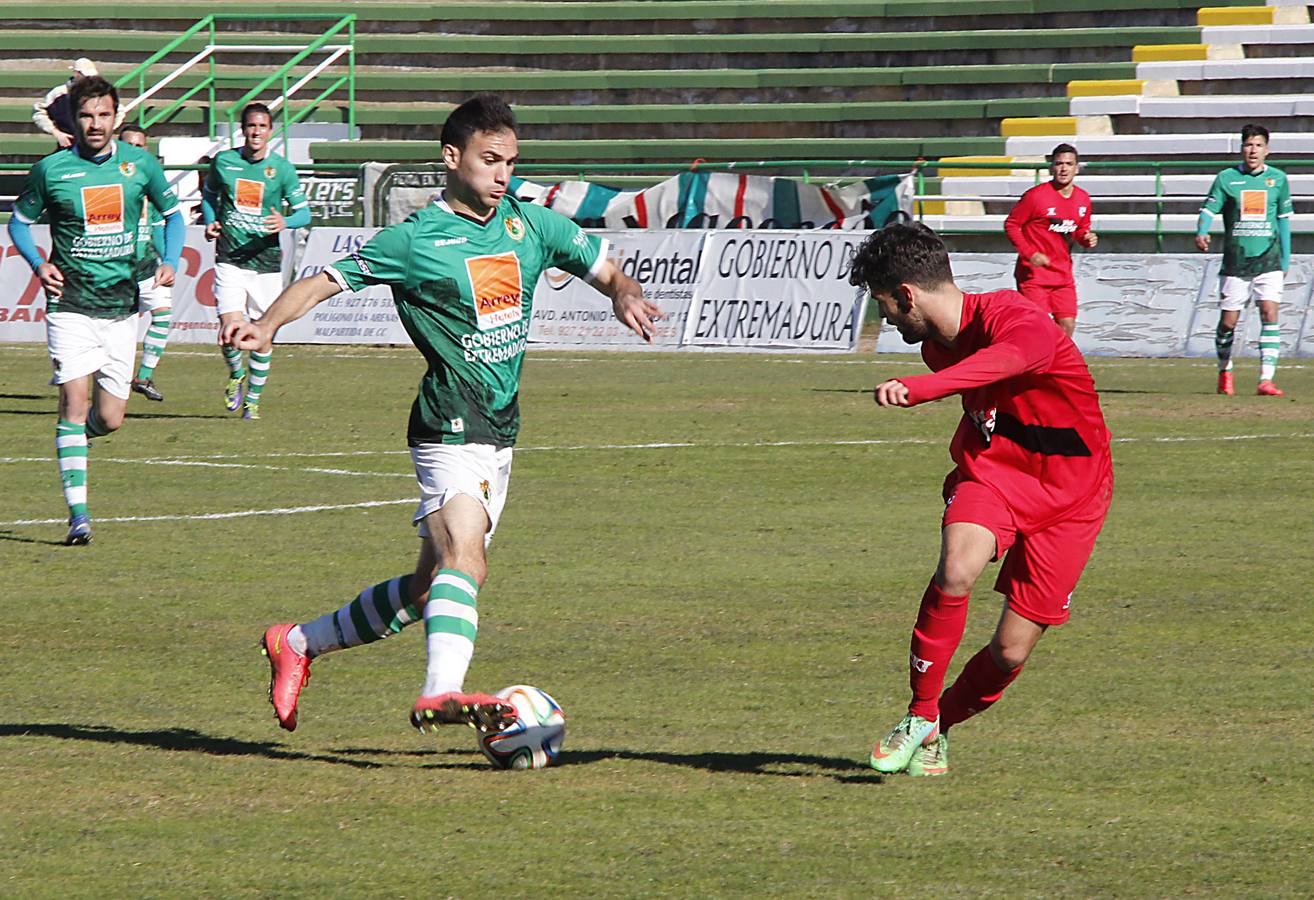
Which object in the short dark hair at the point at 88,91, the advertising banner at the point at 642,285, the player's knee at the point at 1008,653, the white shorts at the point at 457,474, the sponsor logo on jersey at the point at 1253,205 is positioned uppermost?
the short dark hair at the point at 88,91

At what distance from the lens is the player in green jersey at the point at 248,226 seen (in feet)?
55.8

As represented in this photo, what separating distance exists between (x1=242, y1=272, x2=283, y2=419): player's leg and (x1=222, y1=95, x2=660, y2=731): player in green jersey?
10.1 meters

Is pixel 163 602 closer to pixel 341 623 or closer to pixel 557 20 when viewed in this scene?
pixel 341 623

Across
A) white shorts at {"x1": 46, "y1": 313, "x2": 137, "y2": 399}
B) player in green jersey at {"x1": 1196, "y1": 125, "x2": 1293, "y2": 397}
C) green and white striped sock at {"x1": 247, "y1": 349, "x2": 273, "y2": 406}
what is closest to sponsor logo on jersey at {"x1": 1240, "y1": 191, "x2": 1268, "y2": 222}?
player in green jersey at {"x1": 1196, "y1": 125, "x2": 1293, "y2": 397}

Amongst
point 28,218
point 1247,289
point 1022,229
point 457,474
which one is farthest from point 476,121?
point 1247,289

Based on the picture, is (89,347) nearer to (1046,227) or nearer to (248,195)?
(248,195)

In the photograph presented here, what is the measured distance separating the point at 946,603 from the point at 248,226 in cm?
1255

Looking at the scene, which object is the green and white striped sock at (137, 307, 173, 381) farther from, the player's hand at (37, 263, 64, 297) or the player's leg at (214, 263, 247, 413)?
the player's hand at (37, 263, 64, 297)

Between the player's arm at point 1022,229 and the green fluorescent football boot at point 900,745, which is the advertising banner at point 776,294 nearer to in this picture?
the player's arm at point 1022,229

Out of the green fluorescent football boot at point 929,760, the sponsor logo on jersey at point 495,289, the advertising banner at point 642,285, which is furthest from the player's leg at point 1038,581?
the advertising banner at point 642,285

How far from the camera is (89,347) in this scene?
10977 mm

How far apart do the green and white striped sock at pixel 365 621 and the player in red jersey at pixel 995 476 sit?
63.3 inches

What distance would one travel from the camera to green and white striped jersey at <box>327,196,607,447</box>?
6309 millimetres

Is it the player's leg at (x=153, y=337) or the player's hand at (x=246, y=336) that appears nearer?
the player's hand at (x=246, y=336)
